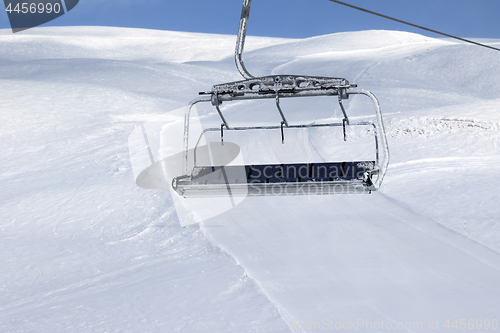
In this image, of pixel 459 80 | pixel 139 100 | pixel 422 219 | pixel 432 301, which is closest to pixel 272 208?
pixel 422 219

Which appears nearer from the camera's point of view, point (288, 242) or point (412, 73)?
point (288, 242)

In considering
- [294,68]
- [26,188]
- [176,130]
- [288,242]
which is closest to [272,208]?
[288,242]

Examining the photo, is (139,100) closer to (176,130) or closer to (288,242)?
(176,130)

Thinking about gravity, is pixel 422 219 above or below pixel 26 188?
below

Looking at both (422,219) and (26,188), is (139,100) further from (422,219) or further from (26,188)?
(422,219)

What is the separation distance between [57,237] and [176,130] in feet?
20.8

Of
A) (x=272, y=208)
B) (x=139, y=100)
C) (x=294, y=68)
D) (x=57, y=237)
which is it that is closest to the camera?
(x=57, y=237)

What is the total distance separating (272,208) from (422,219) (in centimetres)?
200

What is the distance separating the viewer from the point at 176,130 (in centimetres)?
1207

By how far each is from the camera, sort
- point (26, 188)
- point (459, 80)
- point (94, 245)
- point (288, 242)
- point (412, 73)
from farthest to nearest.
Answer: point (412, 73) < point (459, 80) < point (26, 188) < point (94, 245) < point (288, 242)

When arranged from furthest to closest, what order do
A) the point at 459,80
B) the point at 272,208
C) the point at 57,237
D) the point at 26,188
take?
the point at 459,80, the point at 26,188, the point at 272,208, the point at 57,237

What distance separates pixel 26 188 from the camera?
8.48 m

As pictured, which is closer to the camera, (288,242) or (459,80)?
(288,242)

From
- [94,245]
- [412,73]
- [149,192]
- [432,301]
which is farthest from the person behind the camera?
[412,73]
